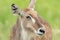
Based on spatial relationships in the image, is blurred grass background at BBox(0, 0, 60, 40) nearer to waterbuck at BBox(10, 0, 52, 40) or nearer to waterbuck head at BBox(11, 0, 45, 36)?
waterbuck at BBox(10, 0, 52, 40)

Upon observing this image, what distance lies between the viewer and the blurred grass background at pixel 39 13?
559 inches

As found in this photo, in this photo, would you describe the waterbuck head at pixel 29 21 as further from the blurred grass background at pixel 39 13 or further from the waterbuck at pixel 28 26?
the blurred grass background at pixel 39 13

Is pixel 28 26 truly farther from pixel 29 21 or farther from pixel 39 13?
pixel 39 13

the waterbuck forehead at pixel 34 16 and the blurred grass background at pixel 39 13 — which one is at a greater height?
the blurred grass background at pixel 39 13

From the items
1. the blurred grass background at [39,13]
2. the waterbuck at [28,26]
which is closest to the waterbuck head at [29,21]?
the waterbuck at [28,26]

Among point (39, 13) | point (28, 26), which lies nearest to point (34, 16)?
point (28, 26)

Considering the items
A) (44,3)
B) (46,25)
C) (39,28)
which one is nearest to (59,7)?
(44,3)

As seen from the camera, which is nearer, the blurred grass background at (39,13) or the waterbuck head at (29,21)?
the waterbuck head at (29,21)

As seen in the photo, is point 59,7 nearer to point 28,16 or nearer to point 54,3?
point 54,3

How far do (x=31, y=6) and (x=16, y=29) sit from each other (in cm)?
A: 69

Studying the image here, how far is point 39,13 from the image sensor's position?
16.0 m

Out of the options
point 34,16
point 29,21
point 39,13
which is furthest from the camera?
point 39,13

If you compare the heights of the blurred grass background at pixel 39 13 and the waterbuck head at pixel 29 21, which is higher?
the blurred grass background at pixel 39 13

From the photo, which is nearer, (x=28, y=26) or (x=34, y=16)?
(x=34, y=16)
